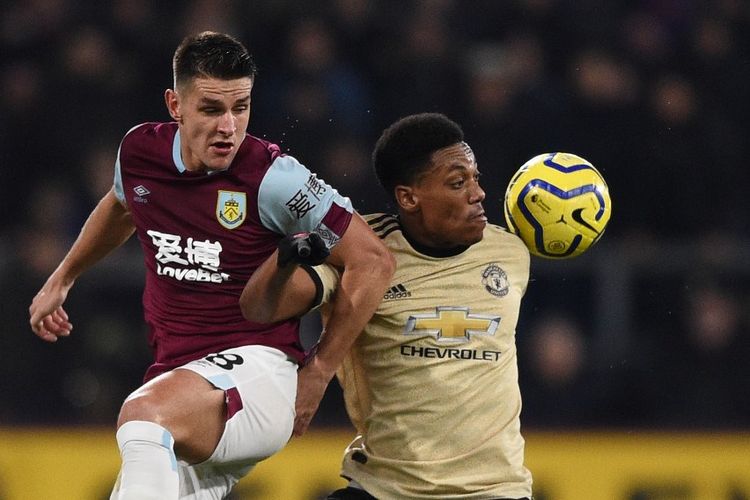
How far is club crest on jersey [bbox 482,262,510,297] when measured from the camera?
4.32 meters

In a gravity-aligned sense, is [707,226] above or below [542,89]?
below

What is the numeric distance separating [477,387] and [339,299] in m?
0.54

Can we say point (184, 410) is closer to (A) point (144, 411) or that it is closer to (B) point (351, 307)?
(A) point (144, 411)

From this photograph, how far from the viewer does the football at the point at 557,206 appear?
173 inches

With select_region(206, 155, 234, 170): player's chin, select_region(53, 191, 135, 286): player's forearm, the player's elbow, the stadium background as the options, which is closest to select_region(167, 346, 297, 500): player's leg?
the player's elbow

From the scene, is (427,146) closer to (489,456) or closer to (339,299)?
(339,299)

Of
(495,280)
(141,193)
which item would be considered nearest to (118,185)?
(141,193)

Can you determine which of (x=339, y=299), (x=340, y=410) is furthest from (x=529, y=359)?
(x=339, y=299)

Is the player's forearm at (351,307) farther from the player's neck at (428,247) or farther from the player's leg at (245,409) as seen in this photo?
the player's neck at (428,247)

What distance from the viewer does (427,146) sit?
4285mm

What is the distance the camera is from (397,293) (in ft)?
13.9

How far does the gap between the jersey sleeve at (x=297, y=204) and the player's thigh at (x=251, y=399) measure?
37 centimetres

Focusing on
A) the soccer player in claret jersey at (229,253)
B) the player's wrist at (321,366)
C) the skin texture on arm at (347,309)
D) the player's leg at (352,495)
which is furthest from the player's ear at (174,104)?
the player's leg at (352,495)

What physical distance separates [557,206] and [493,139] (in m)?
3.24
